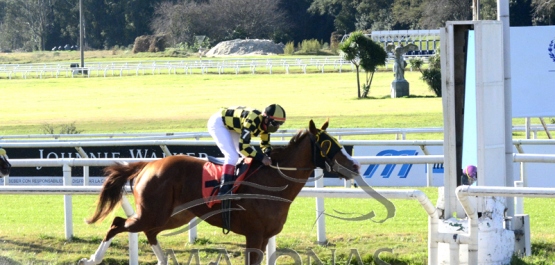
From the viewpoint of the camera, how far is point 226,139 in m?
5.31

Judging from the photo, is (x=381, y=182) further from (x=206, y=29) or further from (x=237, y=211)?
(x=206, y=29)

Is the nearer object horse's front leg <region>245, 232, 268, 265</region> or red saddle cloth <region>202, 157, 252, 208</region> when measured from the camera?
horse's front leg <region>245, 232, 268, 265</region>

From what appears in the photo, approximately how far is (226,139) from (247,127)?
1.04ft

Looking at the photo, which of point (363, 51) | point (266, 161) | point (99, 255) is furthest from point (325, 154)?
point (363, 51)

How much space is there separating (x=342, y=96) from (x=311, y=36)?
2950 cm

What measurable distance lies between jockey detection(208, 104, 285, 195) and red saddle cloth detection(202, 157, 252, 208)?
0.04 metres

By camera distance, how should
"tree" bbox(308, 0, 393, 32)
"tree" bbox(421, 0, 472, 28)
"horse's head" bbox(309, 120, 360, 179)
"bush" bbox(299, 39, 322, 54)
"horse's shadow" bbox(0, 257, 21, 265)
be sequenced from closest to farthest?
1. "horse's head" bbox(309, 120, 360, 179)
2. "horse's shadow" bbox(0, 257, 21, 265)
3. "tree" bbox(421, 0, 472, 28)
4. "bush" bbox(299, 39, 322, 54)
5. "tree" bbox(308, 0, 393, 32)

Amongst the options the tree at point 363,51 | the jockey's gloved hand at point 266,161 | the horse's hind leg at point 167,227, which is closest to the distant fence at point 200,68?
the tree at point 363,51

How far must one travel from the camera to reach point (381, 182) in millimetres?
10852

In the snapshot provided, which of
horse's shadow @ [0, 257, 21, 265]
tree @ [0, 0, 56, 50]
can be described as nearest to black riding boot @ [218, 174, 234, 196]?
horse's shadow @ [0, 257, 21, 265]

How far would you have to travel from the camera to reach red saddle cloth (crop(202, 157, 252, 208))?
509 cm

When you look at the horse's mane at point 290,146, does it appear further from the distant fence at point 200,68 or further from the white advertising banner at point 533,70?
the distant fence at point 200,68

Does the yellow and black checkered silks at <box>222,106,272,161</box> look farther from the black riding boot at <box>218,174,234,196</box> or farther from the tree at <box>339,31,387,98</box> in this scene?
the tree at <box>339,31,387,98</box>

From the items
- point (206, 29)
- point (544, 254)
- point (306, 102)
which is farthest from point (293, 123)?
point (206, 29)
